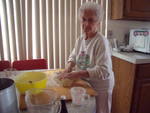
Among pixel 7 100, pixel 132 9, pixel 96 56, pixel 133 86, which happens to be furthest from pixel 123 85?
pixel 7 100

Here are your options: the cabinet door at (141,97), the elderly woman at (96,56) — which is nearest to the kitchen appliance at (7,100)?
the elderly woman at (96,56)

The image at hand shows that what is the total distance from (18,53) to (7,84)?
4.33 ft

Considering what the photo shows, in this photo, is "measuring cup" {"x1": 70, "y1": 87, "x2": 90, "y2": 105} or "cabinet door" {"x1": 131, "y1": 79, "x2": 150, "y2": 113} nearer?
"measuring cup" {"x1": 70, "y1": 87, "x2": 90, "y2": 105}

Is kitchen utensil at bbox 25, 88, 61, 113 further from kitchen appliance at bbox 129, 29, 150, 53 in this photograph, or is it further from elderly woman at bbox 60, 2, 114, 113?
kitchen appliance at bbox 129, 29, 150, 53

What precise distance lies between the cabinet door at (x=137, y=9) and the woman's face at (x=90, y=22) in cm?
89

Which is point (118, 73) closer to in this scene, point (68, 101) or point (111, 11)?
point (111, 11)

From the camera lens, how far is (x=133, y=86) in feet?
5.24

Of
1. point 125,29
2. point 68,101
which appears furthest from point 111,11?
point 68,101

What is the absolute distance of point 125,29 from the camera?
2.16 meters

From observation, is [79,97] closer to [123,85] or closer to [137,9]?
[123,85]

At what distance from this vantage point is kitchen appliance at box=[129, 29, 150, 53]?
5.63 ft

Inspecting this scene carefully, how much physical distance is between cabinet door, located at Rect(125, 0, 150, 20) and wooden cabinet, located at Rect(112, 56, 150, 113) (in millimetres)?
645

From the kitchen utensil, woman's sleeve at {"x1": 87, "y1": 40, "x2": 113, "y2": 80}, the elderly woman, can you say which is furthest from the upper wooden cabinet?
the kitchen utensil

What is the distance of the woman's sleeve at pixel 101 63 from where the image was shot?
99 centimetres
